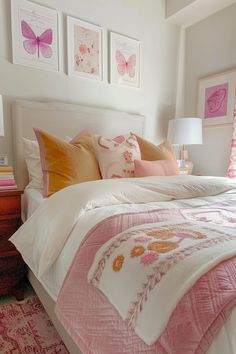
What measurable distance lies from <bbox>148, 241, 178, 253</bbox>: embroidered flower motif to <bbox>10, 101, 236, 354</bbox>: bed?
12cm

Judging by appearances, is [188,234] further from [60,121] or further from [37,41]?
[37,41]

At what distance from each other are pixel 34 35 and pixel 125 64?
0.92 m

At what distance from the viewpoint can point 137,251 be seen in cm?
73

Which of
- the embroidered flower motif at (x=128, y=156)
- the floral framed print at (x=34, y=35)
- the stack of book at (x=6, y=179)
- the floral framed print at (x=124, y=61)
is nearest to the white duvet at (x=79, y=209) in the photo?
the embroidered flower motif at (x=128, y=156)

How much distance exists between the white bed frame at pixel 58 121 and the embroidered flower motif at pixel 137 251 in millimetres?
1117

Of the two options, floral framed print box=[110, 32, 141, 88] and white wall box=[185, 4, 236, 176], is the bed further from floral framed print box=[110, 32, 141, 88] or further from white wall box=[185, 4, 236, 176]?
white wall box=[185, 4, 236, 176]

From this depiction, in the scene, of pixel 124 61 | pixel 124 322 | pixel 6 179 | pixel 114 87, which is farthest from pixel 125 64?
pixel 124 322

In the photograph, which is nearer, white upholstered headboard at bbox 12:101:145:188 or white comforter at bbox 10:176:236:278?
white comforter at bbox 10:176:236:278

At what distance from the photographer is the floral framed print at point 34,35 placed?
79.6 inches

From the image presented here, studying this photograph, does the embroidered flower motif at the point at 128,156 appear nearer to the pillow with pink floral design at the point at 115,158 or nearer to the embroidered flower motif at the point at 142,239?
the pillow with pink floral design at the point at 115,158

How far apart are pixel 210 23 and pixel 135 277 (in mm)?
3052

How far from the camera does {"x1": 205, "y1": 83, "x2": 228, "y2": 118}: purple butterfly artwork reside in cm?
268

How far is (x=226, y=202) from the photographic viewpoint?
53.6 inches

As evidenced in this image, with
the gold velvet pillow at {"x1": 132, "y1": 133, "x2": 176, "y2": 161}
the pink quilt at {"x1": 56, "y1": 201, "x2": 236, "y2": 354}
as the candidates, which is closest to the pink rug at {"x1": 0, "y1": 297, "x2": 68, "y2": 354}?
the pink quilt at {"x1": 56, "y1": 201, "x2": 236, "y2": 354}
